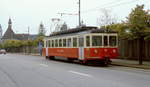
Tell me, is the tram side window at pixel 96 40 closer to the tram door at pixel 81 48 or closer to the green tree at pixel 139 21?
the tram door at pixel 81 48

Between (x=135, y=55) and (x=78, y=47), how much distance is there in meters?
6.29

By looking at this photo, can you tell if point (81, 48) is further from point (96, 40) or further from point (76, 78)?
point (76, 78)

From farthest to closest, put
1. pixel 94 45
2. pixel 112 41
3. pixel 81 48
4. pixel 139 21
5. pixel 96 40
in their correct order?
pixel 81 48, pixel 112 41, pixel 96 40, pixel 94 45, pixel 139 21

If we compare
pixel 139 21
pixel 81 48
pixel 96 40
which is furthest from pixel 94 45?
pixel 139 21

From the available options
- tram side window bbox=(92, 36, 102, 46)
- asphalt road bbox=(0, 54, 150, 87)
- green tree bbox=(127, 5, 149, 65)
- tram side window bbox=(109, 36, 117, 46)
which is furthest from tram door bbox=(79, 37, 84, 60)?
asphalt road bbox=(0, 54, 150, 87)

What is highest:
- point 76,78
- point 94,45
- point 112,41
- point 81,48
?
point 112,41

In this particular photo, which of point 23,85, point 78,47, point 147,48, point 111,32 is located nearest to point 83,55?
point 78,47

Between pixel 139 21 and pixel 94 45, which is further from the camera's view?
pixel 94 45

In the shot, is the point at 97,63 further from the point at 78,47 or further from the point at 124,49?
the point at 124,49

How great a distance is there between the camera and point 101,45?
23516mm

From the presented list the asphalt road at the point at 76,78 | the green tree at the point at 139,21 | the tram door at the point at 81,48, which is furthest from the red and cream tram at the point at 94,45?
the asphalt road at the point at 76,78

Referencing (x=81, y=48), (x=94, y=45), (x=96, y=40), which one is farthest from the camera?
(x=81, y=48)

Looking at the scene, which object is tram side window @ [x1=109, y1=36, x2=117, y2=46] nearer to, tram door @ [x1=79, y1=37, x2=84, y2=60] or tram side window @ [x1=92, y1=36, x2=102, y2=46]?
tram side window @ [x1=92, y1=36, x2=102, y2=46]

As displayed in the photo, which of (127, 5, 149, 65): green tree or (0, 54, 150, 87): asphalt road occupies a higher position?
(127, 5, 149, 65): green tree
